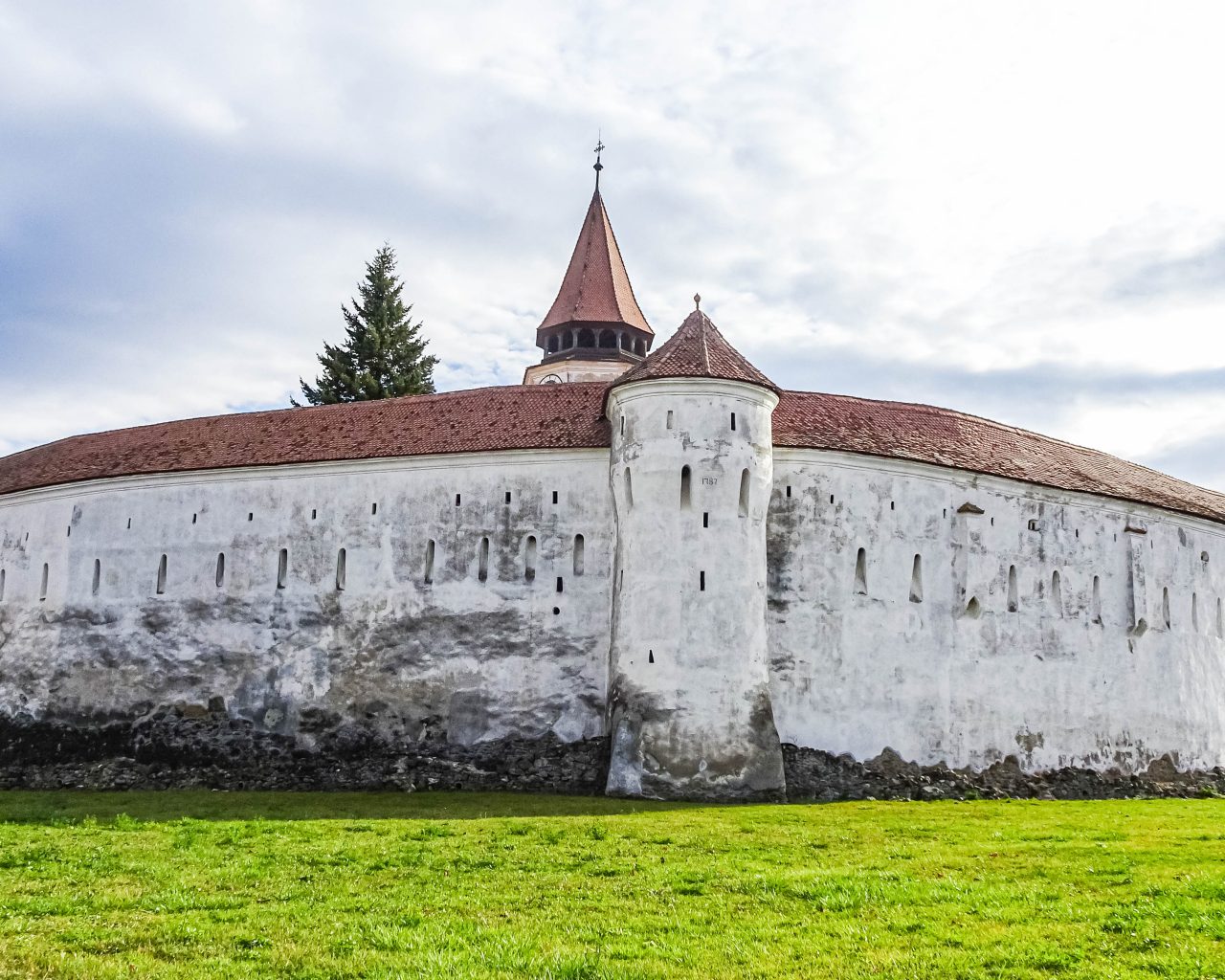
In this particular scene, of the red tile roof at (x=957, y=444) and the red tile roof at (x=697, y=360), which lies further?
the red tile roof at (x=957, y=444)

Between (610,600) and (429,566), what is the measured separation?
4504 mm

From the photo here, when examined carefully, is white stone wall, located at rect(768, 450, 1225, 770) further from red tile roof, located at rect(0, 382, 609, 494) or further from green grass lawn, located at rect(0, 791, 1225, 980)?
green grass lawn, located at rect(0, 791, 1225, 980)

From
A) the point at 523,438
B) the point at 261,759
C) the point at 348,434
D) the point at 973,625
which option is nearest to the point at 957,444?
the point at 973,625

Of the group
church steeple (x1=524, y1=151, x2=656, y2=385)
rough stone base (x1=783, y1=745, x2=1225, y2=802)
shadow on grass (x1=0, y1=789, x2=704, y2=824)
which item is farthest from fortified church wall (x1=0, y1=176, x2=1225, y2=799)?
church steeple (x1=524, y1=151, x2=656, y2=385)

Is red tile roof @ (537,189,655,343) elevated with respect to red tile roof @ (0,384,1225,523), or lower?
elevated

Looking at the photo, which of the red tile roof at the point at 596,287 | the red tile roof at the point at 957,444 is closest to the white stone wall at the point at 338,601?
the red tile roof at the point at 957,444

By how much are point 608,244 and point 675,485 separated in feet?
88.0

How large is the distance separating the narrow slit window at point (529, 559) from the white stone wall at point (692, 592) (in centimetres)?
230

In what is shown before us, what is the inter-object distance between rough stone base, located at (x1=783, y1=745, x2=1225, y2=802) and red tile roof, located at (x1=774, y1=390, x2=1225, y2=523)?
697 cm

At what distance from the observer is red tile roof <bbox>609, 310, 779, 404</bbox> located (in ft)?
88.7

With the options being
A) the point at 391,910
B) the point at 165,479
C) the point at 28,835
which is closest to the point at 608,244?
the point at 165,479

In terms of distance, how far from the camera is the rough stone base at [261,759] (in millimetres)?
26984

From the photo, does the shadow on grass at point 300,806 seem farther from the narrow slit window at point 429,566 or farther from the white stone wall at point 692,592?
the narrow slit window at point 429,566

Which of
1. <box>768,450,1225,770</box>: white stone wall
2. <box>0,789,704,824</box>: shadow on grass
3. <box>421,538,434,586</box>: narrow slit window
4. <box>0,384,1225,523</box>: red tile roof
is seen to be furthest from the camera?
<box>0,384,1225,523</box>: red tile roof
